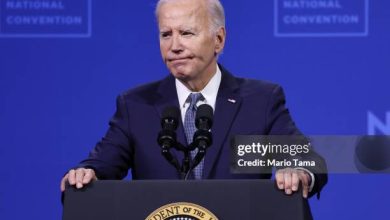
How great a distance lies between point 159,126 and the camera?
105 inches

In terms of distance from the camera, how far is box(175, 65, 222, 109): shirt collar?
2715 millimetres

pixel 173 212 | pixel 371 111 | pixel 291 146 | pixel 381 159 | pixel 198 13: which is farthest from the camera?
pixel 371 111

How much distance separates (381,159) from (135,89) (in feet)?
3.72

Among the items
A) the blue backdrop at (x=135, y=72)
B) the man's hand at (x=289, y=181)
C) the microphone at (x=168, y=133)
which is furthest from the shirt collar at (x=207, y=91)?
the blue backdrop at (x=135, y=72)

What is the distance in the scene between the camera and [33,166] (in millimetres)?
3928

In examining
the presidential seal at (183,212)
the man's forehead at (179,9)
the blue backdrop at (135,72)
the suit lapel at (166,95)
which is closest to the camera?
the presidential seal at (183,212)

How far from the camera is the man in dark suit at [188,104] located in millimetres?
2596

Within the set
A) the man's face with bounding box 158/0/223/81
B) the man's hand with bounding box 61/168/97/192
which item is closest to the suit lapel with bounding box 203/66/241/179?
the man's face with bounding box 158/0/223/81

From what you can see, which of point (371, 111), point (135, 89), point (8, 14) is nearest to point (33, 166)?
point (8, 14)

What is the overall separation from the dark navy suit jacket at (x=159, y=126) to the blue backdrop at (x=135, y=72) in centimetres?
111

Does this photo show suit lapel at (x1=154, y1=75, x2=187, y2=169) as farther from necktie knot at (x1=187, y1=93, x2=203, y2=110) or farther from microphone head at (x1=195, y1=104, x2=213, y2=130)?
microphone head at (x1=195, y1=104, x2=213, y2=130)

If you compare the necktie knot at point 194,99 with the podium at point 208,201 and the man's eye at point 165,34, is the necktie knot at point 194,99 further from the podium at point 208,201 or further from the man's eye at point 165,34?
the podium at point 208,201

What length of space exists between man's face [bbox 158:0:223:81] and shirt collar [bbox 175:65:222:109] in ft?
0.18

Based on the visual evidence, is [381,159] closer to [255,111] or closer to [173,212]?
[255,111]
